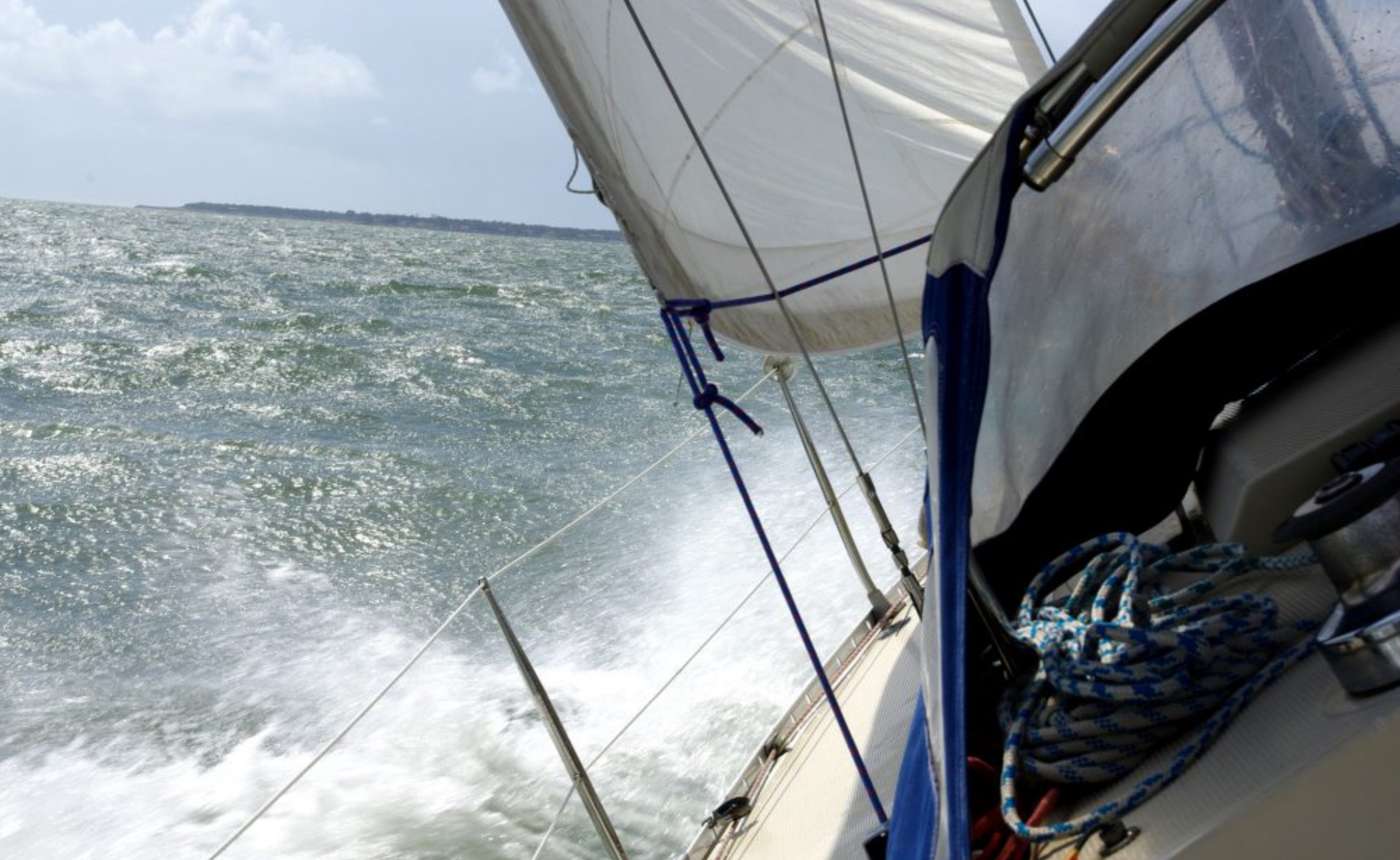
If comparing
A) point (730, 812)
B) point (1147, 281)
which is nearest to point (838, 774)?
point (730, 812)

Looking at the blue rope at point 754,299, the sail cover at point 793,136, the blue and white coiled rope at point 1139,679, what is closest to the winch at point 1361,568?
the blue and white coiled rope at point 1139,679

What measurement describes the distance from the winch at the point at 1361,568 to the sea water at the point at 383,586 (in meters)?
1.77

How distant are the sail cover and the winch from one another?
1834 millimetres

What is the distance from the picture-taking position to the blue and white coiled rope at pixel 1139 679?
108cm

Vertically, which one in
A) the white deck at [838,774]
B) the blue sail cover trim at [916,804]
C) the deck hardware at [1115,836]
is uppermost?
the deck hardware at [1115,836]

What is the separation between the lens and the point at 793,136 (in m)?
2.94

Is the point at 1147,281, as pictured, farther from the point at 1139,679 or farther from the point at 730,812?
the point at 730,812

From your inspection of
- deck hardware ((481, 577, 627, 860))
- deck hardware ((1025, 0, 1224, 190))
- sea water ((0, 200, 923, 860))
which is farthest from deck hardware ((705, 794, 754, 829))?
deck hardware ((1025, 0, 1224, 190))

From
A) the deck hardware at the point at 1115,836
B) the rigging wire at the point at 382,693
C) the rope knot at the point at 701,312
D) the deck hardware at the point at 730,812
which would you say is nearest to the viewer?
the deck hardware at the point at 1115,836

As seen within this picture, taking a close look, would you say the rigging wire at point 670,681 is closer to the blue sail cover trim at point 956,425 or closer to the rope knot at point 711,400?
the rope knot at point 711,400

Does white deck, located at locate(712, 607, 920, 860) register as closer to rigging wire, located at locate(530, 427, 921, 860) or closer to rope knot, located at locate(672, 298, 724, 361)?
rigging wire, located at locate(530, 427, 921, 860)

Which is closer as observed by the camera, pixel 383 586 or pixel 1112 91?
pixel 1112 91

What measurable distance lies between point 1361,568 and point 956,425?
0.36 m

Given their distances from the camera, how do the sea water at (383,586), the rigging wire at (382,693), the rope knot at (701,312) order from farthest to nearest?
the sea water at (383,586)
the rope knot at (701,312)
the rigging wire at (382,693)
